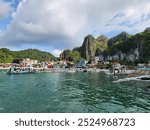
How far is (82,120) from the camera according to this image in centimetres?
1619

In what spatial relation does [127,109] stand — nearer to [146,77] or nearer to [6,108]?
[6,108]

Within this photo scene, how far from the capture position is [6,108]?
2873 centimetres

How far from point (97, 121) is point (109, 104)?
1634 centimetres

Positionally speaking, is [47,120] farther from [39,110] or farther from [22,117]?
[39,110]

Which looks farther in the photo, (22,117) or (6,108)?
(6,108)

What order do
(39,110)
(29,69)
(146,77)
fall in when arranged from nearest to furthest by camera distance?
(39,110), (146,77), (29,69)

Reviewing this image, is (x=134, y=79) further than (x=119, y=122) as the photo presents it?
Yes

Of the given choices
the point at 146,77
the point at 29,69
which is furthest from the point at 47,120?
the point at 29,69

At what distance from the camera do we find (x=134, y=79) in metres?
73.7

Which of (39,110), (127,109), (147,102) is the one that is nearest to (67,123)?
(39,110)

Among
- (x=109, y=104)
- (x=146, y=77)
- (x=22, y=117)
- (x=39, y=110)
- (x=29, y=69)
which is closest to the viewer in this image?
(x=22, y=117)

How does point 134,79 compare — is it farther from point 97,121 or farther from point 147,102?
point 97,121

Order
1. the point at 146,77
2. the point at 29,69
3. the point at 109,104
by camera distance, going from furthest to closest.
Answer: the point at 29,69 < the point at 146,77 < the point at 109,104

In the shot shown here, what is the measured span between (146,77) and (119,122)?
2315 inches
